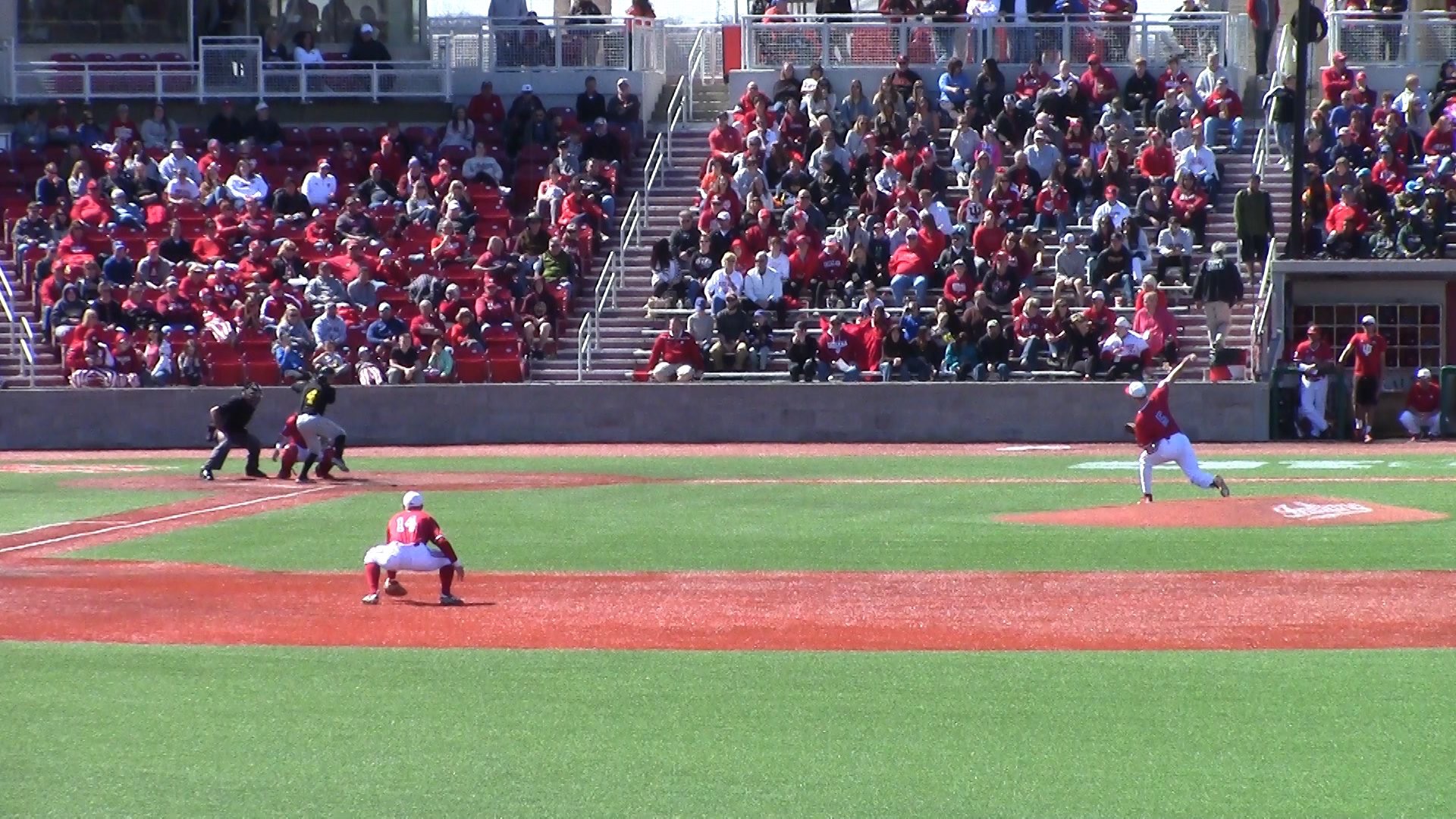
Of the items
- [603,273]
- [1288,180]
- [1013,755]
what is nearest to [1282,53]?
[1288,180]

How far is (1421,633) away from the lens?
12703mm

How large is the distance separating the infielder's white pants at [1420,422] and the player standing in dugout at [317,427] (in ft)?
48.7

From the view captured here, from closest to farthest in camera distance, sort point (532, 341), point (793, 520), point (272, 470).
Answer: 1. point (793, 520)
2. point (272, 470)
3. point (532, 341)

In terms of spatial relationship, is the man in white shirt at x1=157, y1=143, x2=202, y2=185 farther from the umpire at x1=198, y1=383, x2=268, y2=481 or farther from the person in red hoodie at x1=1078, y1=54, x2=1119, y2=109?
the person in red hoodie at x1=1078, y1=54, x2=1119, y2=109

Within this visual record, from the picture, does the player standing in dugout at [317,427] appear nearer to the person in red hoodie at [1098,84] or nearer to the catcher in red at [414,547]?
the catcher in red at [414,547]

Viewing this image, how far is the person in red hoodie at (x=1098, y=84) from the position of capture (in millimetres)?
33188

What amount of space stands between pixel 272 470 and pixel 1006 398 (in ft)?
33.5

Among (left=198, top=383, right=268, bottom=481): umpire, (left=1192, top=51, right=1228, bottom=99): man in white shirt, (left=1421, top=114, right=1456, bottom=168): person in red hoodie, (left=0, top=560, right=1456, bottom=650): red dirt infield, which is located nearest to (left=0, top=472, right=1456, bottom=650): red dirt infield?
(left=0, top=560, right=1456, bottom=650): red dirt infield

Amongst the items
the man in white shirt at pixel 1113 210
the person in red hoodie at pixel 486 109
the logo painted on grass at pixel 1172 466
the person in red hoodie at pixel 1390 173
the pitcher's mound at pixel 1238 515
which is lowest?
the logo painted on grass at pixel 1172 466

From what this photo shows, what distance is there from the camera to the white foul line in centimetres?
1828

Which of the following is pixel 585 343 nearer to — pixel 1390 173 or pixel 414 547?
pixel 1390 173

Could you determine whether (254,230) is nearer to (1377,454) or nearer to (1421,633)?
(1377,454)

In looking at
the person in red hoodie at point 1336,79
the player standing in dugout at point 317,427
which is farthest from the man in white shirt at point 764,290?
the person in red hoodie at point 1336,79

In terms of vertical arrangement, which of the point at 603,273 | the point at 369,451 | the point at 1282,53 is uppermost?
the point at 1282,53
